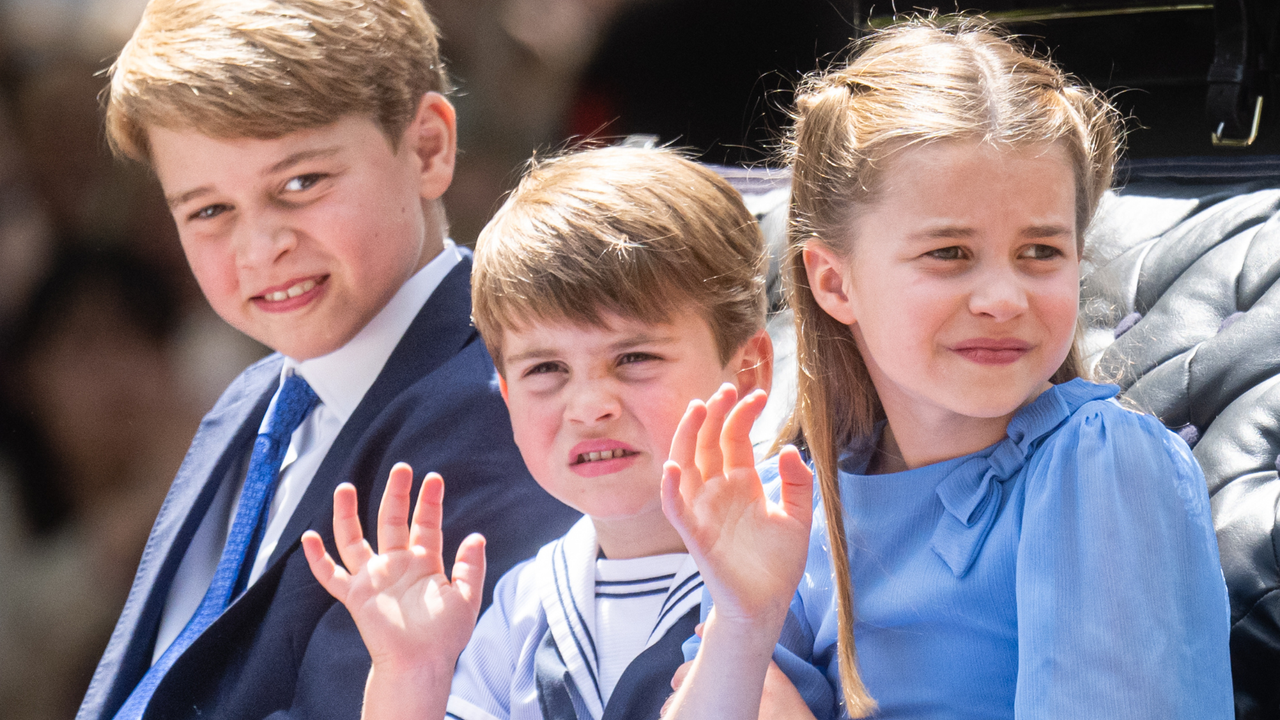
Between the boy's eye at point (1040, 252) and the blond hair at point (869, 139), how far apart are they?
0.04 m

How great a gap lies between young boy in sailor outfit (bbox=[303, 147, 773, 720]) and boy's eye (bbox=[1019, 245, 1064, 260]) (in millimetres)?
221

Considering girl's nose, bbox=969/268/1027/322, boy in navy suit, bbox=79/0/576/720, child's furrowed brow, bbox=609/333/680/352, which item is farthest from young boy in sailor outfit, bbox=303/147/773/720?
girl's nose, bbox=969/268/1027/322

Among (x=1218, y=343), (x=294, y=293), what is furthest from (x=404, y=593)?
(x=1218, y=343)

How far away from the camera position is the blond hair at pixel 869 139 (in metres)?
0.61

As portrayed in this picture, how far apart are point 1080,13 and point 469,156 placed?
2.17 ft

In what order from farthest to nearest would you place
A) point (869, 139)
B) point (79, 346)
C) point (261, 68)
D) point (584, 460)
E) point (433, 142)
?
point (79, 346), point (433, 142), point (261, 68), point (584, 460), point (869, 139)

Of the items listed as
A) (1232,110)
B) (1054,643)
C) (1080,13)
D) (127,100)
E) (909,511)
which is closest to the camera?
(1054,643)

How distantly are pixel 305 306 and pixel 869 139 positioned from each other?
21.1 inches

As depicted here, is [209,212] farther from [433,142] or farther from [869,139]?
[869,139]

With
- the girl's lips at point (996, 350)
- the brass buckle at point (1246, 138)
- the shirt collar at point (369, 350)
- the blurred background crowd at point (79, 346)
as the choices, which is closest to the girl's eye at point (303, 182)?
the shirt collar at point (369, 350)

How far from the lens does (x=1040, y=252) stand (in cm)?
61

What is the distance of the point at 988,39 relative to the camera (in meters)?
0.67

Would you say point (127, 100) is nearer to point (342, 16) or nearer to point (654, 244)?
point (342, 16)

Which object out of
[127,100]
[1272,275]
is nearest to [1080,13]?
[1272,275]
